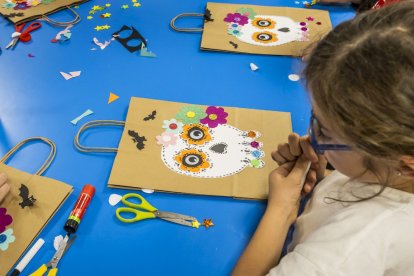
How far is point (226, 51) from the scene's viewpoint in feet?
3.11

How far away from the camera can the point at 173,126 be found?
2.48 ft

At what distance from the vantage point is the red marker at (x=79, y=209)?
0.59m

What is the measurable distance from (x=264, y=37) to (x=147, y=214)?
2.05 feet

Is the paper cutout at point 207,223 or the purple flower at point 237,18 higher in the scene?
the purple flower at point 237,18

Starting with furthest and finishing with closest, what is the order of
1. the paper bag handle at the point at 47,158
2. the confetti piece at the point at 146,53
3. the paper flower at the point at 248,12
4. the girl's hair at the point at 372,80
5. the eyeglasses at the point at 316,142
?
the paper flower at the point at 248,12, the confetti piece at the point at 146,53, the paper bag handle at the point at 47,158, the eyeglasses at the point at 316,142, the girl's hair at the point at 372,80

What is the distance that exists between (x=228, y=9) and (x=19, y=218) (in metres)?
0.82

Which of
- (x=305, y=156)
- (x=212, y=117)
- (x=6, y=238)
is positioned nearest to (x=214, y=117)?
(x=212, y=117)

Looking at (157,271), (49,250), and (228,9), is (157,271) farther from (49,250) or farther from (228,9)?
(228,9)

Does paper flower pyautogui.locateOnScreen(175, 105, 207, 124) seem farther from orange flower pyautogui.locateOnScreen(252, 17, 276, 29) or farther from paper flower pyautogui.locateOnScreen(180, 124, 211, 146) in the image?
orange flower pyautogui.locateOnScreen(252, 17, 276, 29)

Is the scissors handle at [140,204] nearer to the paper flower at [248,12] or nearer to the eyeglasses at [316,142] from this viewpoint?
the eyeglasses at [316,142]

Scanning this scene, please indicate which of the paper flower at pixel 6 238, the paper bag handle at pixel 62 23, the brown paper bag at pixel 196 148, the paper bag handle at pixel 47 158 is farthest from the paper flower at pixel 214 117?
the paper bag handle at pixel 62 23

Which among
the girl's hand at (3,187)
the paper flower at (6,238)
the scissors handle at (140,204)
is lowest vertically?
the paper flower at (6,238)

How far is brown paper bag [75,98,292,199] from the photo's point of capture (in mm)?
656

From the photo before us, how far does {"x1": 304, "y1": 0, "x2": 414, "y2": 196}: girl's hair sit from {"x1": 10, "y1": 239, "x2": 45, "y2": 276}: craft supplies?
1.62 ft
